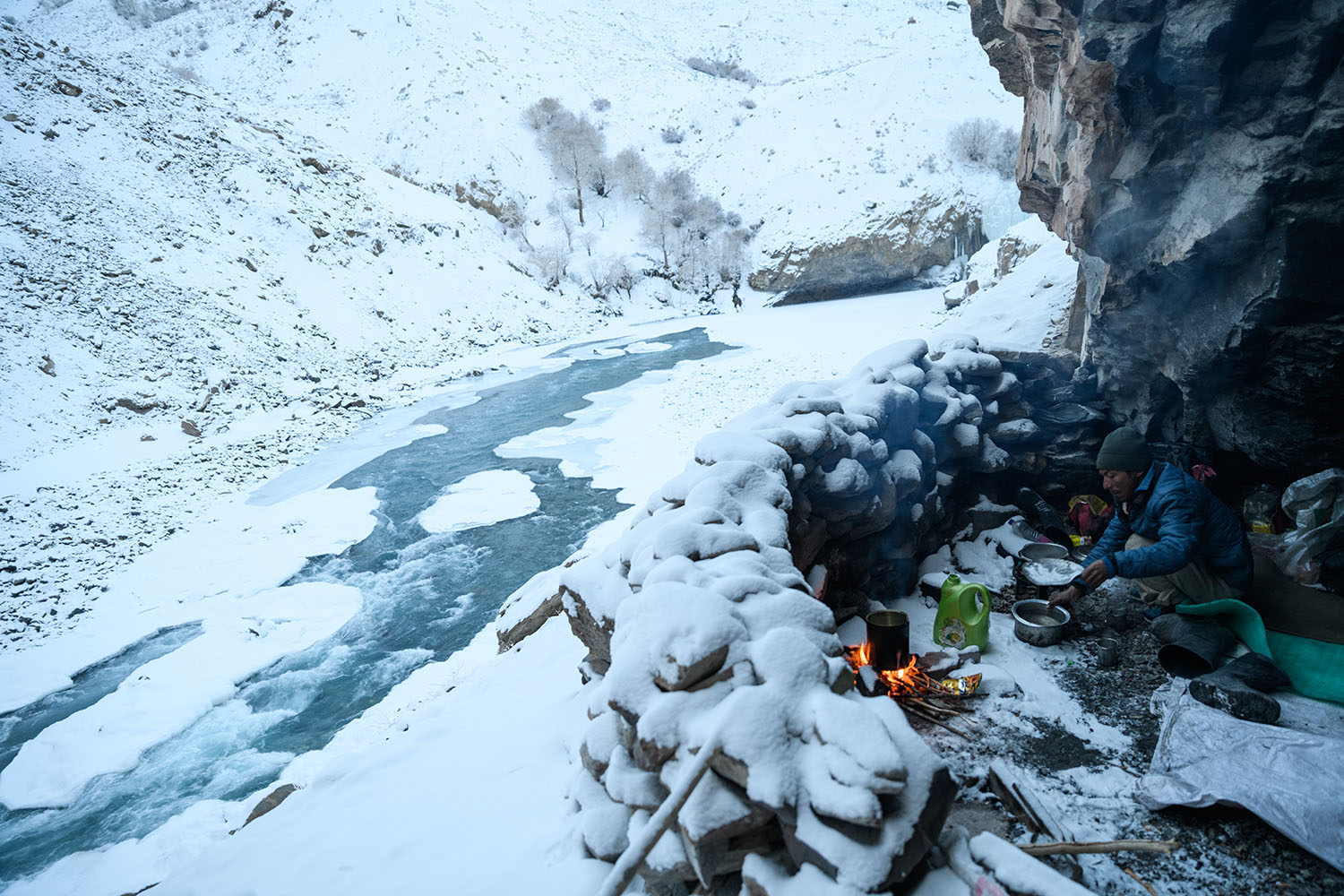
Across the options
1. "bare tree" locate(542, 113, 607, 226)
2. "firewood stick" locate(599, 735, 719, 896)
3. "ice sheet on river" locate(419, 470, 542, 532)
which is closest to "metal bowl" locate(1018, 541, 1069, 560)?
"firewood stick" locate(599, 735, 719, 896)

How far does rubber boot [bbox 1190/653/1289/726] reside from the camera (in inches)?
106

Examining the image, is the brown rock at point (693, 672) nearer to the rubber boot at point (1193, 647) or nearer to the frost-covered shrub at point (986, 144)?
the rubber boot at point (1193, 647)

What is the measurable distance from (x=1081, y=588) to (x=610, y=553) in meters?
2.56

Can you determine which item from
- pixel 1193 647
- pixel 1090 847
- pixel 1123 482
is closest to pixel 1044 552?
pixel 1123 482

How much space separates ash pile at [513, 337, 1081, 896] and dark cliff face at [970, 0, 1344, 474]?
230 cm

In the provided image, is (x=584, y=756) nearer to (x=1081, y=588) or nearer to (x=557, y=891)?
(x=557, y=891)

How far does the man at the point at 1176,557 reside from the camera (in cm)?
310

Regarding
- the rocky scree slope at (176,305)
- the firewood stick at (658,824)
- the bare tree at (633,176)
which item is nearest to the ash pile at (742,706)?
the firewood stick at (658,824)

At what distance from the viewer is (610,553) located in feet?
11.4

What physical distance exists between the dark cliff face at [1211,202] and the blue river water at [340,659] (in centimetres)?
578

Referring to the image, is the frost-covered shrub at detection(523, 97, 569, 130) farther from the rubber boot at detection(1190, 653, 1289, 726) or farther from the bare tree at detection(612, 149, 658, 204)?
the rubber boot at detection(1190, 653, 1289, 726)

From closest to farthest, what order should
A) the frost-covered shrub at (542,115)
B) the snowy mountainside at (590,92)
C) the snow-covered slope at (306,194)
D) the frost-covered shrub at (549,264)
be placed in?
1. the snow-covered slope at (306,194)
2. the frost-covered shrub at (549,264)
3. the snowy mountainside at (590,92)
4. the frost-covered shrub at (542,115)

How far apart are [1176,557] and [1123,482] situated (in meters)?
0.50

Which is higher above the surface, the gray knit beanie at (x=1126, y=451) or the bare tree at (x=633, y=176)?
the bare tree at (x=633, y=176)
